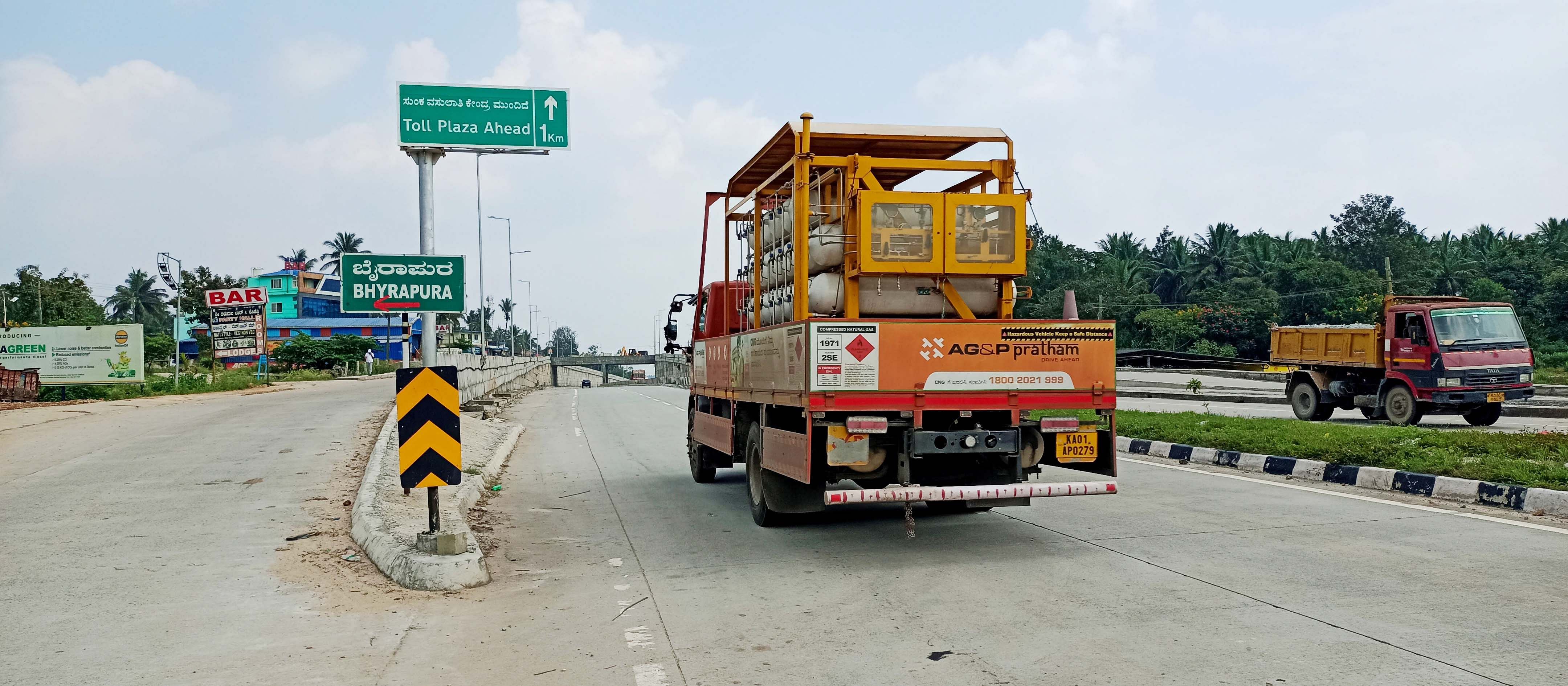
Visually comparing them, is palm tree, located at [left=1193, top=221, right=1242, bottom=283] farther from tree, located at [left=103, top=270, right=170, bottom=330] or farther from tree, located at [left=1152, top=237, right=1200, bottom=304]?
tree, located at [left=103, top=270, right=170, bottom=330]

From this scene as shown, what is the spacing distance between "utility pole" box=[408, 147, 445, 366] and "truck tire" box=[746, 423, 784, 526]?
318 cm

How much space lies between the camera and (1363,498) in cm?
1007

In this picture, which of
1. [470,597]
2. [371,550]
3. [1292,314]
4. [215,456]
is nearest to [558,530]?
[371,550]

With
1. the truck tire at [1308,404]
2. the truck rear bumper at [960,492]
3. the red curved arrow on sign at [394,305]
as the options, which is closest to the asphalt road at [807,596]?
the truck rear bumper at [960,492]

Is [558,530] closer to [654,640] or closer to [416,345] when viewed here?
[654,640]

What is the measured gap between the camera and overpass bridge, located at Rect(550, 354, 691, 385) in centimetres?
6362

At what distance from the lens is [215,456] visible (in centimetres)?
1409

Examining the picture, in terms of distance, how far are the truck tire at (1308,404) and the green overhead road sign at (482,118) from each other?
14.6 metres

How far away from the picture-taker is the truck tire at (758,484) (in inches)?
357

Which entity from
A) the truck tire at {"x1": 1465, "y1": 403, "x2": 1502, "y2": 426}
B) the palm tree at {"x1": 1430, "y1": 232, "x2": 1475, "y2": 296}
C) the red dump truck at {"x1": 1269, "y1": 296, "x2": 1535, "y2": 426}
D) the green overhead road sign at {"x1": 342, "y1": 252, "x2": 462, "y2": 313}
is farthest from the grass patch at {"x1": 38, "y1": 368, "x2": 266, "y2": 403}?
the palm tree at {"x1": 1430, "y1": 232, "x2": 1475, "y2": 296}

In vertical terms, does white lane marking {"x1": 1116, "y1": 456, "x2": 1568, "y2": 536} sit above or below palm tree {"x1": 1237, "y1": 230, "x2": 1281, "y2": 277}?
below

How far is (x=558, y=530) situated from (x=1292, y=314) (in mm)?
60714

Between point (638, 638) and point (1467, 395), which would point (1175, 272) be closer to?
point (1467, 395)

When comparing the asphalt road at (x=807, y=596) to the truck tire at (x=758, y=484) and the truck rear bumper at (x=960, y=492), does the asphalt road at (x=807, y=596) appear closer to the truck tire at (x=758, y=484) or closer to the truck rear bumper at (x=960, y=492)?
the truck tire at (x=758, y=484)
